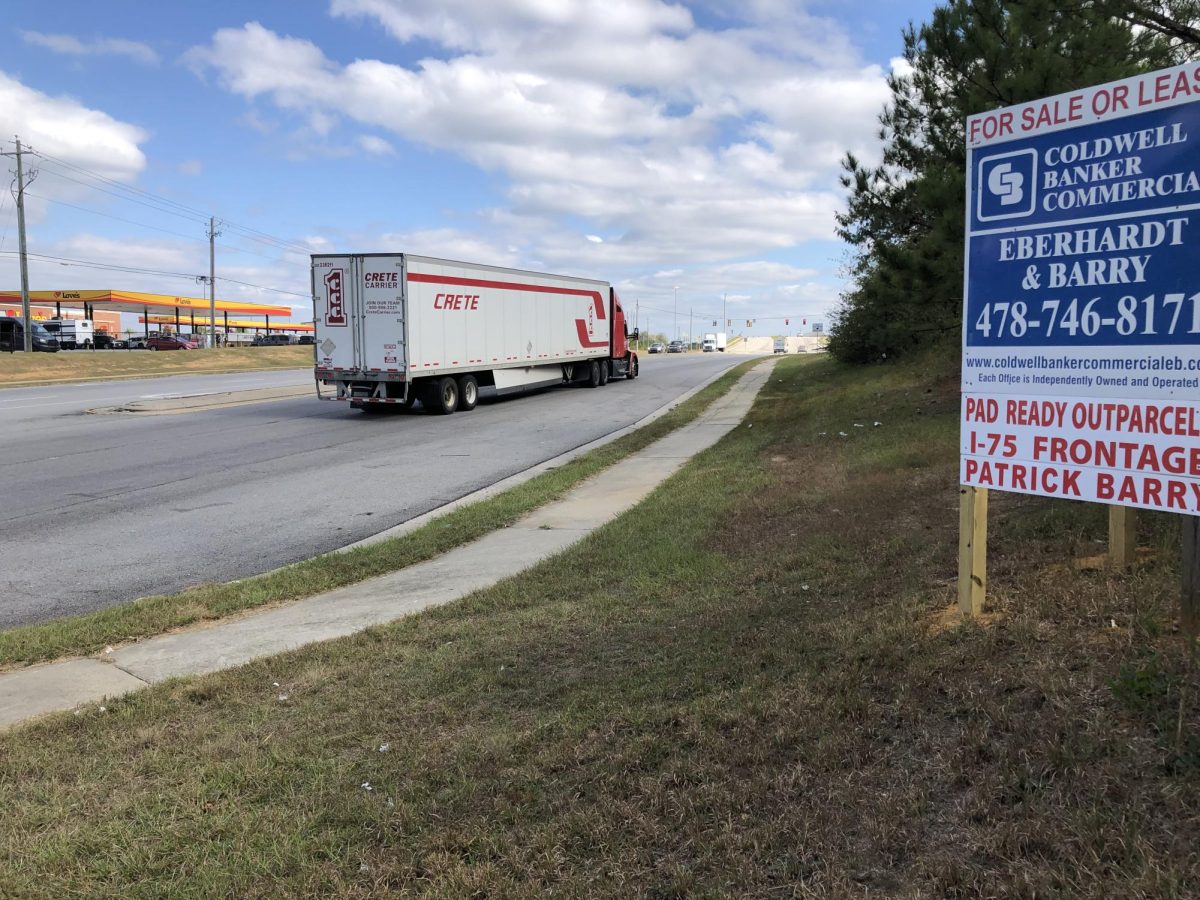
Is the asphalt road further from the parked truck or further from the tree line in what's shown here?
the parked truck

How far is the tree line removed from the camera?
768cm

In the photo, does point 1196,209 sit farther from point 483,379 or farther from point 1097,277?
point 483,379

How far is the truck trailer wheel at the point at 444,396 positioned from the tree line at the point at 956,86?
35.3ft

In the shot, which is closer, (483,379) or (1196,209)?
(1196,209)

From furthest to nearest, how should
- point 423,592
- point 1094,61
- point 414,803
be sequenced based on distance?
point 1094,61 → point 423,592 → point 414,803

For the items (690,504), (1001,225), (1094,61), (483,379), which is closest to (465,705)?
(1001,225)

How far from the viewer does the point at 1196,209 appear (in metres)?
3.48

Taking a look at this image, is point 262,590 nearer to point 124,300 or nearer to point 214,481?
point 214,481

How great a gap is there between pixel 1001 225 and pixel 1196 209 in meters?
0.81

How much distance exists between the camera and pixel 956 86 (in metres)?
9.90

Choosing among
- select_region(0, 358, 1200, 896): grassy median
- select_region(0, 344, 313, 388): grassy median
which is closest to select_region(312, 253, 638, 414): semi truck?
select_region(0, 358, 1200, 896): grassy median

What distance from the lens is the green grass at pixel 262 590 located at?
550 cm

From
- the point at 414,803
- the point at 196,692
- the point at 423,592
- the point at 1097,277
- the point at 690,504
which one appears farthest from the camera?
the point at 690,504

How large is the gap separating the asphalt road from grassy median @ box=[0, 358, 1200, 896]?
10.6 ft
